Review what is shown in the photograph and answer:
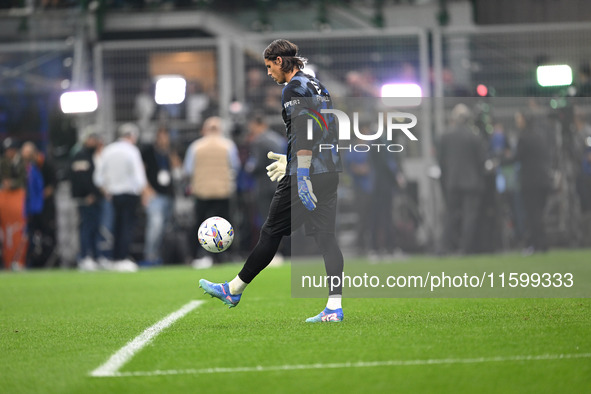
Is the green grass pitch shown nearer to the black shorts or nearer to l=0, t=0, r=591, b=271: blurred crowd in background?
the black shorts

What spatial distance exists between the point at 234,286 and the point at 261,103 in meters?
10.9

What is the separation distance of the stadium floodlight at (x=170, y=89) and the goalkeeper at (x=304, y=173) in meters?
10.7

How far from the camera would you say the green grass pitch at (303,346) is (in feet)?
15.6

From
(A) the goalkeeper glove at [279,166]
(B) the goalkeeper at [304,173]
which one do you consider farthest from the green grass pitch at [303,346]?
(A) the goalkeeper glove at [279,166]

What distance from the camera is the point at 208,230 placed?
816 cm

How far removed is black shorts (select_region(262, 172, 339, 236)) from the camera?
720 centimetres

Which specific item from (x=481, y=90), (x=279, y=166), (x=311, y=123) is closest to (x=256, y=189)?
(x=481, y=90)

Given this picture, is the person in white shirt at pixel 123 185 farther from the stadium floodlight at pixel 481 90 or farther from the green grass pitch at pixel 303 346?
the green grass pitch at pixel 303 346

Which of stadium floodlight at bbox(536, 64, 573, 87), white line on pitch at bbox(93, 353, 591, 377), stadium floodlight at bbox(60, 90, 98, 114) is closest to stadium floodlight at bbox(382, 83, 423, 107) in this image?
stadium floodlight at bbox(536, 64, 573, 87)

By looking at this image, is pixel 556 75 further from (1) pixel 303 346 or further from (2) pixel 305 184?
(1) pixel 303 346

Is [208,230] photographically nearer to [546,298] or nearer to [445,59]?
[546,298]

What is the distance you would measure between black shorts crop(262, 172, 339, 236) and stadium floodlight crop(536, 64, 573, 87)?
10.3 meters

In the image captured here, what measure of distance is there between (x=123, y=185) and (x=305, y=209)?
9.32 meters

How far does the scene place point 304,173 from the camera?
22.7ft
